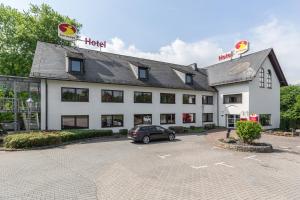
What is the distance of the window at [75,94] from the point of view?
1998cm

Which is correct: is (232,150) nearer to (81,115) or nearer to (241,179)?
(241,179)

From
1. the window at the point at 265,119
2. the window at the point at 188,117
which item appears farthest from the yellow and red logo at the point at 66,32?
the window at the point at 265,119

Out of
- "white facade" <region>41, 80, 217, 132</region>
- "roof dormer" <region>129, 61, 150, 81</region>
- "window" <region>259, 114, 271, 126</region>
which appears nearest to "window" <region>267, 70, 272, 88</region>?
"window" <region>259, 114, 271, 126</region>

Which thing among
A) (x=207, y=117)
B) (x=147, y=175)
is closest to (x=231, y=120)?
(x=207, y=117)

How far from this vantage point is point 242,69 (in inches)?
1122

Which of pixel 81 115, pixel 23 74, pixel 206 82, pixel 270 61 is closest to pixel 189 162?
pixel 81 115

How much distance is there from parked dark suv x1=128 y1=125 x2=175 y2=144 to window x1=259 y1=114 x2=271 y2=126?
16.7m

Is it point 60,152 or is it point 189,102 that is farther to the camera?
point 189,102

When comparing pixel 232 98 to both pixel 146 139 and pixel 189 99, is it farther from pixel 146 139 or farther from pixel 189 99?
pixel 146 139

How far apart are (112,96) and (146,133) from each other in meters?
7.45

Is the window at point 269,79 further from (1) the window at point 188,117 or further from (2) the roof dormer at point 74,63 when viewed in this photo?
(2) the roof dormer at point 74,63

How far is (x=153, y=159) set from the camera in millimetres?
11680

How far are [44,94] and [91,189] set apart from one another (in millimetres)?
14543

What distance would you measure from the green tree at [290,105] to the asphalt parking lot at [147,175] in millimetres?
18985
